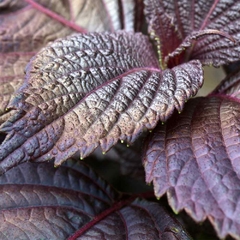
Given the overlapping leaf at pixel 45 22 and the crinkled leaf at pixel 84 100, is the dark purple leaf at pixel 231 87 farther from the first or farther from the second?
the overlapping leaf at pixel 45 22

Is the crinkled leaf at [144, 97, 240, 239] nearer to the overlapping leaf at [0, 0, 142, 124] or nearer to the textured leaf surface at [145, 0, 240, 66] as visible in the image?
the textured leaf surface at [145, 0, 240, 66]

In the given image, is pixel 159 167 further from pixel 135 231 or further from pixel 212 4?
pixel 212 4

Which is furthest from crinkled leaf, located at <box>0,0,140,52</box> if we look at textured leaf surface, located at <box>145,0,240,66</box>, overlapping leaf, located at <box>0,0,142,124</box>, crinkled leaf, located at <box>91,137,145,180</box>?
crinkled leaf, located at <box>91,137,145,180</box>

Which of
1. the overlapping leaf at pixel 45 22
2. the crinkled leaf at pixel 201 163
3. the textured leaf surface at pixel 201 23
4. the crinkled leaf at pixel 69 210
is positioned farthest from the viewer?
the overlapping leaf at pixel 45 22

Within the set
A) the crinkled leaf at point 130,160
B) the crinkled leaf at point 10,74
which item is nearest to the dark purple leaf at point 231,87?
the crinkled leaf at point 130,160

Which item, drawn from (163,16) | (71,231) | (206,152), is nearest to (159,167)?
(206,152)

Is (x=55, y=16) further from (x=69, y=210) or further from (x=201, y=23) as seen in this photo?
(x=69, y=210)
